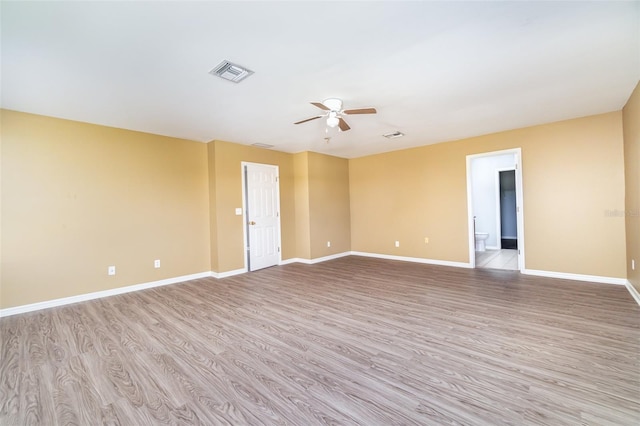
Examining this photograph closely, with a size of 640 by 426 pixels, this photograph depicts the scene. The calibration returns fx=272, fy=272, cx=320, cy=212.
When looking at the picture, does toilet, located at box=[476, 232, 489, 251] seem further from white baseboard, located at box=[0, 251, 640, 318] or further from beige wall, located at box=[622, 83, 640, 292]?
beige wall, located at box=[622, 83, 640, 292]

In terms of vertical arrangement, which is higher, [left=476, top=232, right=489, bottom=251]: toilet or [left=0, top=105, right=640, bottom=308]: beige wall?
[left=0, top=105, right=640, bottom=308]: beige wall

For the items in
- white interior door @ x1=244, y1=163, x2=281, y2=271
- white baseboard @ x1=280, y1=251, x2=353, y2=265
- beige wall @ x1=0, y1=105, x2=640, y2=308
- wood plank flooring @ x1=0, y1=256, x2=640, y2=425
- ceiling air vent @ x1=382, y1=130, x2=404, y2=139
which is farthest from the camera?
white baseboard @ x1=280, y1=251, x2=353, y2=265

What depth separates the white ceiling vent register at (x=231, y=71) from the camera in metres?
2.48

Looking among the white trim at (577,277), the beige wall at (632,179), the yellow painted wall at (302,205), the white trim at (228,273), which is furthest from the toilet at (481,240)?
the white trim at (228,273)

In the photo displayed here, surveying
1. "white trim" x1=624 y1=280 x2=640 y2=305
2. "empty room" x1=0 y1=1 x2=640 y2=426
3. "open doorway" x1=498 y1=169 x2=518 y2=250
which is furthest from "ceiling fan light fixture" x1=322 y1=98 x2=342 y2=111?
"open doorway" x1=498 y1=169 x2=518 y2=250

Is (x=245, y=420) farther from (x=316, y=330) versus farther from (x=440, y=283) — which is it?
(x=440, y=283)

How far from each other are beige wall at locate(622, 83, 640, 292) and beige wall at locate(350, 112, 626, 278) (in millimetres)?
203

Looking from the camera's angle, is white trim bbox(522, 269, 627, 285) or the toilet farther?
the toilet

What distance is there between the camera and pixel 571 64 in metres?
2.59

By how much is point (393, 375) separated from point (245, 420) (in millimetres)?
1069

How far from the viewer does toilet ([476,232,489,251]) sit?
278 inches

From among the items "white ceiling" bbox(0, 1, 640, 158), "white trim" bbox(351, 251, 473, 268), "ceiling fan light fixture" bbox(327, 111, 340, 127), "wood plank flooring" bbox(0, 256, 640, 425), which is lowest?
"wood plank flooring" bbox(0, 256, 640, 425)

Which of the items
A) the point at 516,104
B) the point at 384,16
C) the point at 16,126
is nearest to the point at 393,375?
the point at 384,16

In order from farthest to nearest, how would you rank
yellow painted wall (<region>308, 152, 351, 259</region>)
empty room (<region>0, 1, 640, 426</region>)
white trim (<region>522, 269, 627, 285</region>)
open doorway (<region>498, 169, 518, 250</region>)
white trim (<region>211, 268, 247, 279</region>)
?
open doorway (<region>498, 169, 518, 250</region>) < yellow painted wall (<region>308, 152, 351, 259</region>) < white trim (<region>211, 268, 247, 279</region>) < white trim (<region>522, 269, 627, 285</region>) < empty room (<region>0, 1, 640, 426</region>)
